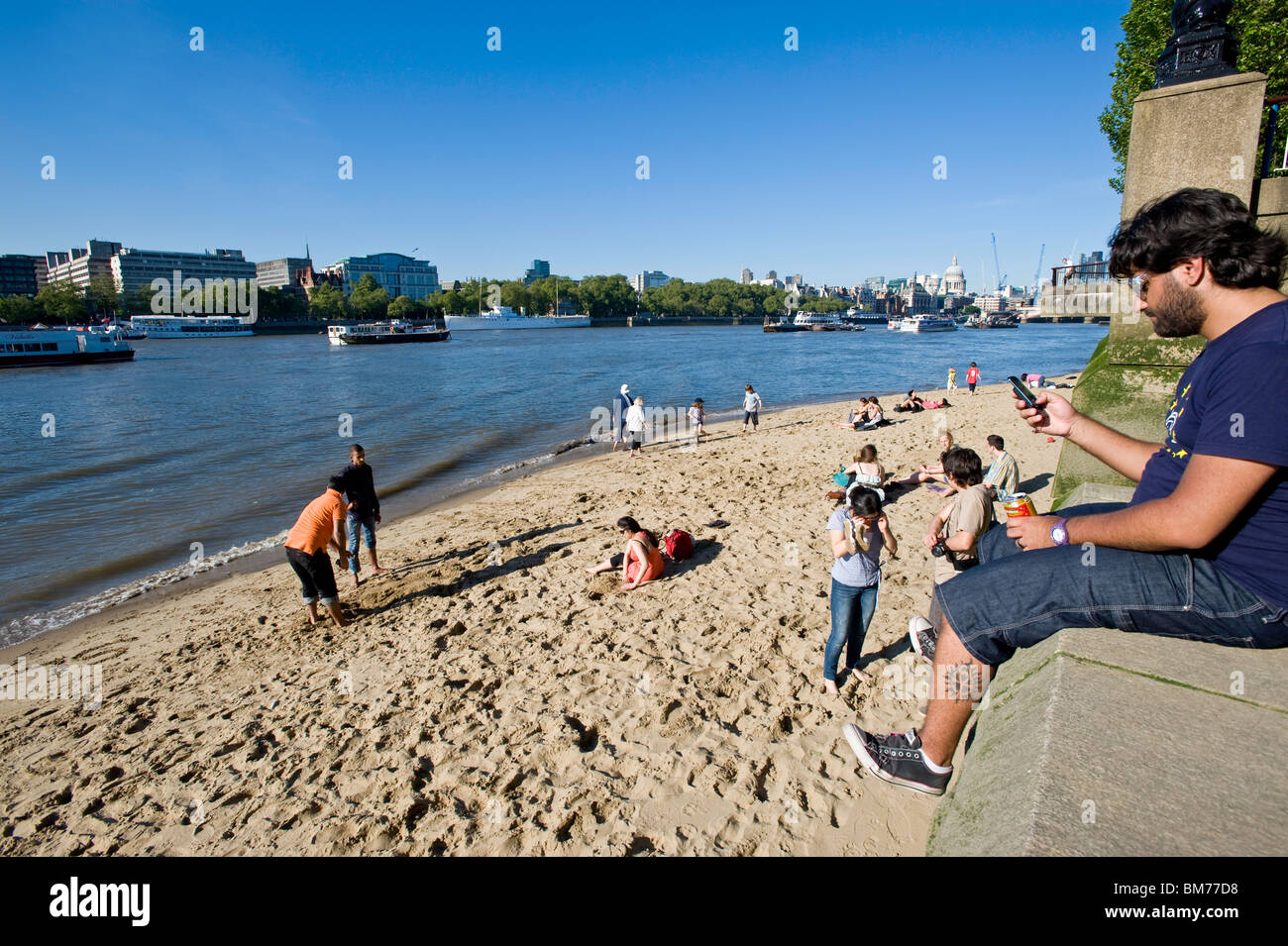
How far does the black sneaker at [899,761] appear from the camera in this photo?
2.47 meters

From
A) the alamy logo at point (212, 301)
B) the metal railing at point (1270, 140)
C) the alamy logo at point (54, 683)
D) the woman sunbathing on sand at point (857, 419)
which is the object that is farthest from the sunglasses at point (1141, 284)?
the alamy logo at point (212, 301)

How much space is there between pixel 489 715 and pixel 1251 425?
190 inches

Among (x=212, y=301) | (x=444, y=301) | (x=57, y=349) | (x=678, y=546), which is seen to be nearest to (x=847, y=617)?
(x=678, y=546)

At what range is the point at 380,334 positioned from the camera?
289 feet

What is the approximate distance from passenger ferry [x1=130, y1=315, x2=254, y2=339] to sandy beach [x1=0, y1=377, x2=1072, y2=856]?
119049mm

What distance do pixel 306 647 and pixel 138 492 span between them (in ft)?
39.9

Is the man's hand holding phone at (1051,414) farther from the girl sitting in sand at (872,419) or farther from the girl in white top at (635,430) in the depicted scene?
the girl sitting in sand at (872,419)

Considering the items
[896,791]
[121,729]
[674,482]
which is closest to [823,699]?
[896,791]

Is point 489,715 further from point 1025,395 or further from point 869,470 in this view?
point 869,470
